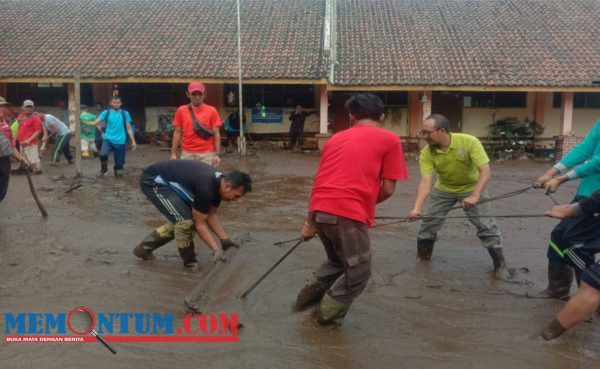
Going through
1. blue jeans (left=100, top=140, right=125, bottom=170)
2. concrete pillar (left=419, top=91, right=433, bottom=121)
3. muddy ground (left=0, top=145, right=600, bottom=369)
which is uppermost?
concrete pillar (left=419, top=91, right=433, bottom=121)

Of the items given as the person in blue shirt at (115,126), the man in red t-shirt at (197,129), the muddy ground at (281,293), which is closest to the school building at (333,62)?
the person in blue shirt at (115,126)

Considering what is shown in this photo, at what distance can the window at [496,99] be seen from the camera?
54.4 feet

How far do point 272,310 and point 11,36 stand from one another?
696 inches

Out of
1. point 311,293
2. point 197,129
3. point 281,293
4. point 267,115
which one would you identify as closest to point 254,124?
point 267,115

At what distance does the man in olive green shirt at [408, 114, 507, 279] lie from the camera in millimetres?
4848

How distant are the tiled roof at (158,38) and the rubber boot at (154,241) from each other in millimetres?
10267

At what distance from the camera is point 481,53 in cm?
1622

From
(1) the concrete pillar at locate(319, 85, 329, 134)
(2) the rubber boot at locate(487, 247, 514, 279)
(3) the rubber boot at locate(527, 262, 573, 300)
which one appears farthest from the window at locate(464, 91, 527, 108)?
(3) the rubber boot at locate(527, 262, 573, 300)

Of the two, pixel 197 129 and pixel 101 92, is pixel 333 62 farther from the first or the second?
pixel 197 129

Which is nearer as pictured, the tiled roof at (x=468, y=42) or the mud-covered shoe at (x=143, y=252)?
the mud-covered shoe at (x=143, y=252)

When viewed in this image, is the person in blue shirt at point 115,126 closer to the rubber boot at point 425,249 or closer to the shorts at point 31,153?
the shorts at point 31,153

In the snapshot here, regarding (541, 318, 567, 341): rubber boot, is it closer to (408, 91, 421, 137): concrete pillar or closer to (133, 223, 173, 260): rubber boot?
(133, 223, 173, 260): rubber boot

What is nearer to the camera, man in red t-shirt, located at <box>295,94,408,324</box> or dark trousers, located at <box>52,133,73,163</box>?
man in red t-shirt, located at <box>295,94,408,324</box>

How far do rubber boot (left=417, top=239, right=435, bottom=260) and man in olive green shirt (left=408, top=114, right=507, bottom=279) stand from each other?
10 mm
